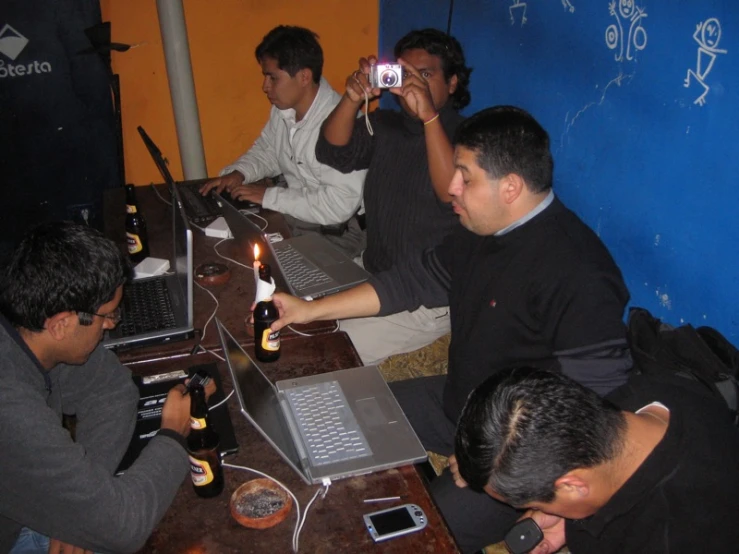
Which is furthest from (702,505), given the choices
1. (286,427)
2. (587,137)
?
(587,137)

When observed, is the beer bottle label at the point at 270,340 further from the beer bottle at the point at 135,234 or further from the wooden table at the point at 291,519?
the beer bottle at the point at 135,234

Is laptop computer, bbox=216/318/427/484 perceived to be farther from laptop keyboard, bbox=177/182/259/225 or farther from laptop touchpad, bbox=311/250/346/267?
laptop keyboard, bbox=177/182/259/225

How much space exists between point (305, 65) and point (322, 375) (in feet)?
6.02

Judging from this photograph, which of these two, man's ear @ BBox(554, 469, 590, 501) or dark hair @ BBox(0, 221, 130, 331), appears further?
dark hair @ BBox(0, 221, 130, 331)

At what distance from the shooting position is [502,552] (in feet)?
6.71

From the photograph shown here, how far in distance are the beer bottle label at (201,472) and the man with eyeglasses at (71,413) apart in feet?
0.15

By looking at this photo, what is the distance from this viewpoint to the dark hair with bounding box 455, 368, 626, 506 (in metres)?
1.20

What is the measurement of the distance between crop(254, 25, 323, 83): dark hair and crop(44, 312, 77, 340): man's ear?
193 cm

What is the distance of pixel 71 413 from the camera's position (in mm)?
1749

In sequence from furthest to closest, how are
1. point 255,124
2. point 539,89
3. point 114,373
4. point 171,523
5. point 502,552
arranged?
point 255,124 → point 539,89 → point 502,552 → point 114,373 → point 171,523

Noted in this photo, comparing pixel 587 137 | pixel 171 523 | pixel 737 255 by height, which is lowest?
pixel 171 523

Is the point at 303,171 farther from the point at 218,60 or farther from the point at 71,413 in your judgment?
the point at 71,413

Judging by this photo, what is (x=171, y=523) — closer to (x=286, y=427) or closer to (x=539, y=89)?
(x=286, y=427)

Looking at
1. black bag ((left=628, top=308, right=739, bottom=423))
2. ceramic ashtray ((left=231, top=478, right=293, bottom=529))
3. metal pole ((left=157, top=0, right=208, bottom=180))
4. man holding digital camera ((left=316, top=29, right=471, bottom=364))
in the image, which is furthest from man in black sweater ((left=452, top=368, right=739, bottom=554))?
metal pole ((left=157, top=0, right=208, bottom=180))
